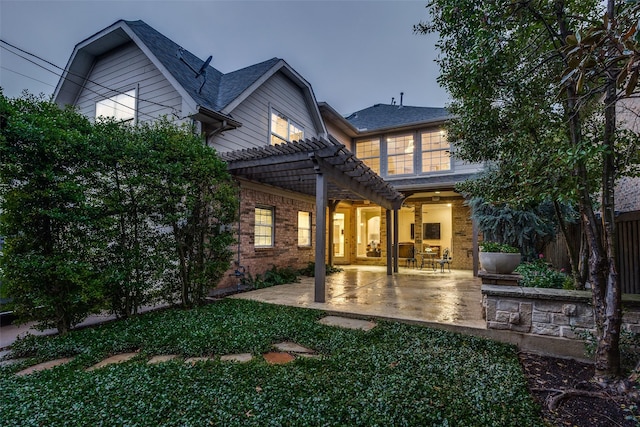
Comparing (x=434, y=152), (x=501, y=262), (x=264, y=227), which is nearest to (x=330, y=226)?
(x=264, y=227)

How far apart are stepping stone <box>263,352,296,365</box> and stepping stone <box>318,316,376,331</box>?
110 centimetres

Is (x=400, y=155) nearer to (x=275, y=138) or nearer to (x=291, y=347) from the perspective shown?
(x=275, y=138)

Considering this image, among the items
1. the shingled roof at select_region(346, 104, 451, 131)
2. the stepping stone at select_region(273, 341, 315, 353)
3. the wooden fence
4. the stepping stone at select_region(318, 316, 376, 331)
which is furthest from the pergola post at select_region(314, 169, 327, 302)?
the shingled roof at select_region(346, 104, 451, 131)

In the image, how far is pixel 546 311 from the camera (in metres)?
3.33

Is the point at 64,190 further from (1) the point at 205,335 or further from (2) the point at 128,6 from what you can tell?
(2) the point at 128,6

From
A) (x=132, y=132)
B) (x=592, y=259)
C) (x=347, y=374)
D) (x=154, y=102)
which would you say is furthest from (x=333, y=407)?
(x=154, y=102)

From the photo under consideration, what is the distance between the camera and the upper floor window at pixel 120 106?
7.31 metres

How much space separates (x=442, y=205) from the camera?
12531 mm

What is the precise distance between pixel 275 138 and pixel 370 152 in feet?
14.2

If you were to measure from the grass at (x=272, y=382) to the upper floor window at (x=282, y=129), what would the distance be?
592cm

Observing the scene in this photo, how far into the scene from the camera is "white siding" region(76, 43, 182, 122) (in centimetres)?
682

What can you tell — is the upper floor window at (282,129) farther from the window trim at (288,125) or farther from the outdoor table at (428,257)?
the outdoor table at (428,257)

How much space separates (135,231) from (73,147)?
1.32 m

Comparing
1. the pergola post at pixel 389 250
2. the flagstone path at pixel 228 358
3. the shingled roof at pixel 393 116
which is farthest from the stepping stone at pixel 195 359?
the shingled roof at pixel 393 116
